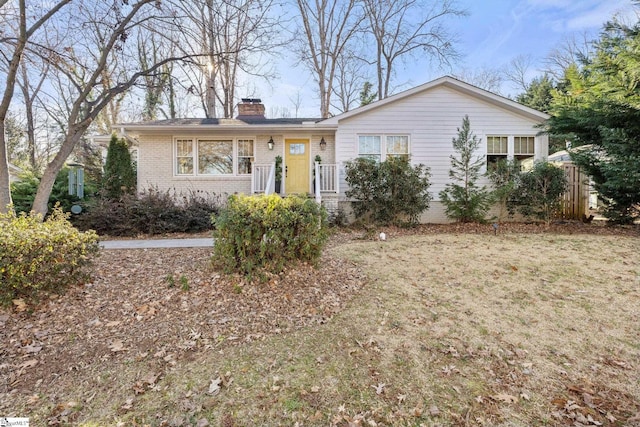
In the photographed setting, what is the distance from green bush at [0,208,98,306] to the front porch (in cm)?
568

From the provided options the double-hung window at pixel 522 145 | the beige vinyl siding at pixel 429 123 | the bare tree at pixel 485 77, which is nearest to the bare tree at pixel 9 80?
the beige vinyl siding at pixel 429 123

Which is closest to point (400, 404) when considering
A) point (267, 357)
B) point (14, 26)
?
point (267, 357)

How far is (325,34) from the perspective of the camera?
62.7ft

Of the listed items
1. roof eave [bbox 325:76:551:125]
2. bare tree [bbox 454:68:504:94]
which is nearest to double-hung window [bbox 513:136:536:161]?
roof eave [bbox 325:76:551:125]

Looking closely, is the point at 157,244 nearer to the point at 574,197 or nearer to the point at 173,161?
the point at 173,161

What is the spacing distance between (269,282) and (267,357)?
4.29 ft

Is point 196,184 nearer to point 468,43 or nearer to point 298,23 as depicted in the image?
point 298,23

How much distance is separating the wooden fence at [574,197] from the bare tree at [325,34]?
42.7 ft

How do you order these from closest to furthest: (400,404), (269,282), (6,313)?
Answer: (400,404), (6,313), (269,282)

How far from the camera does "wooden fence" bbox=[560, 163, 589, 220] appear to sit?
9867 millimetres

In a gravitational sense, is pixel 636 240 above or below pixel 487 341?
above

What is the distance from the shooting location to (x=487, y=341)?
3.17m

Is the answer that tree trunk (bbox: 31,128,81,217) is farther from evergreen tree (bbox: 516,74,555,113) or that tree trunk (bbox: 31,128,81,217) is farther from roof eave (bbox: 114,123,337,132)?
evergreen tree (bbox: 516,74,555,113)

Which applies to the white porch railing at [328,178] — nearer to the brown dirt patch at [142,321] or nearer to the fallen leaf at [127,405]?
the brown dirt patch at [142,321]
